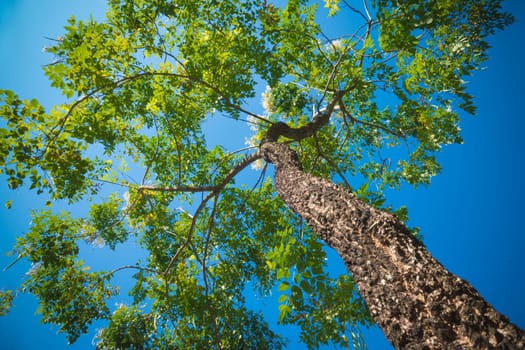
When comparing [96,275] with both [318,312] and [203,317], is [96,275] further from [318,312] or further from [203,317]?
[318,312]

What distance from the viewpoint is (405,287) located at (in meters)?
1.48

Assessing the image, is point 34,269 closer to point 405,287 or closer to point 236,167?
point 236,167

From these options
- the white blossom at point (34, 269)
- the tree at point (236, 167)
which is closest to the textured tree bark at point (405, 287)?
Result: the tree at point (236, 167)

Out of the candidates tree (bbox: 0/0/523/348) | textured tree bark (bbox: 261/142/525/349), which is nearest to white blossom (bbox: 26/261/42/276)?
tree (bbox: 0/0/523/348)

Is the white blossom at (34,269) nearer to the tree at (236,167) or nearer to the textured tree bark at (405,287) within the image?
the tree at (236,167)

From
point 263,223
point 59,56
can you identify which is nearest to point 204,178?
point 263,223

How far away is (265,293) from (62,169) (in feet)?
15.5

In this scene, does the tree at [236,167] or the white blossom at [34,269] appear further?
the white blossom at [34,269]

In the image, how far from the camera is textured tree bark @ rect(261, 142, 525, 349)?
119cm

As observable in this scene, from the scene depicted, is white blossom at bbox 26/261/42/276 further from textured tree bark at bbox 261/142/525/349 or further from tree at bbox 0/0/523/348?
textured tree bark at bbox 261/142/525/349

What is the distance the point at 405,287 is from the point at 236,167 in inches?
147

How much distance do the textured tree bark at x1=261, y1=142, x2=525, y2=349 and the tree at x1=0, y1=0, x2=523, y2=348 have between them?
0.04 ft

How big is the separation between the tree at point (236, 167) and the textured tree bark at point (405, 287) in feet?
0.04

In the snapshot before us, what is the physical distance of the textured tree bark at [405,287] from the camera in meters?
1.19
